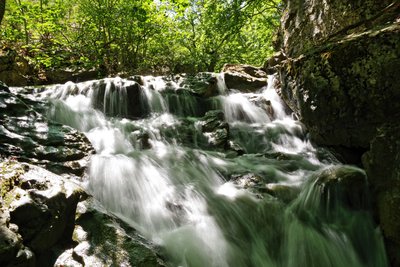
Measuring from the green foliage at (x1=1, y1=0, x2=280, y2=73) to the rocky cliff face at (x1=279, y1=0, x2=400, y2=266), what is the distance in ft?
14.3

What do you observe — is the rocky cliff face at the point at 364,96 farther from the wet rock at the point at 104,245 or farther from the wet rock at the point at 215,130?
the wet rock at the point at 104,245

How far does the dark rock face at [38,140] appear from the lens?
4.22m

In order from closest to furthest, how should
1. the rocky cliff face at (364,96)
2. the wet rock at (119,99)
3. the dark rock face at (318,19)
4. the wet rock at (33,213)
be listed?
the wet rock at (33,213), the rocky cliff face at (364,96), the dark rock face at (318,19), the wet rock at (119,99)

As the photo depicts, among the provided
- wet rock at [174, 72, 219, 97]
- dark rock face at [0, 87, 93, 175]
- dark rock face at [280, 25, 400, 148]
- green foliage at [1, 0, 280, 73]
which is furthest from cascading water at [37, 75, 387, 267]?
green foliage at [1, 0, 280, 73]

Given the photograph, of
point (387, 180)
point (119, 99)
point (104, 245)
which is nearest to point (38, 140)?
point (104, 245)

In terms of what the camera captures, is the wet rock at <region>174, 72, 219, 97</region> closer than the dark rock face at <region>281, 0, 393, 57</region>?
No

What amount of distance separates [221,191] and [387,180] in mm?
2137

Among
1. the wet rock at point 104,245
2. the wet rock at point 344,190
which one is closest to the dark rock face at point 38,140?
the wet rock at point 104,245

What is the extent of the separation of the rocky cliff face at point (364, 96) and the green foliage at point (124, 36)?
4364 mm

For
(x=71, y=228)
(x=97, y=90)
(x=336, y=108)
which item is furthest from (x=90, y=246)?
(x=97, y=90)

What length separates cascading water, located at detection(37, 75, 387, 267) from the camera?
3.51 metres

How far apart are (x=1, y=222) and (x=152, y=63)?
12.3 metres

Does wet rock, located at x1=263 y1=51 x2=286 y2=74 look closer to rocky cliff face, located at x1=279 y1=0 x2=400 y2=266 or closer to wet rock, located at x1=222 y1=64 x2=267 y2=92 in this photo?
wet rock, located at x1=222 y1=64 x2=267 y2=92

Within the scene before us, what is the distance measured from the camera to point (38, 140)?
15.0 ft
